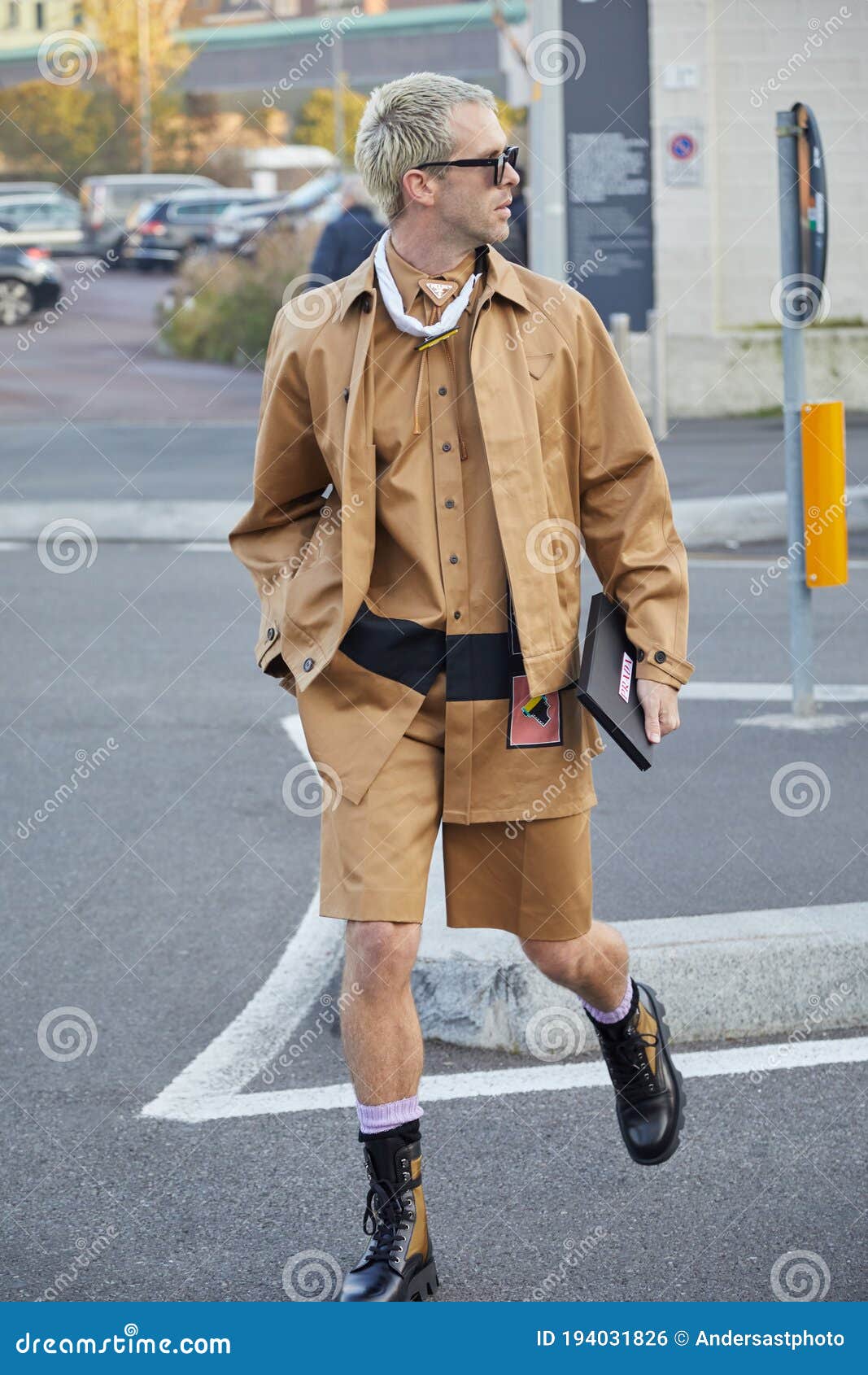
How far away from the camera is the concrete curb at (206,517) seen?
11.6m

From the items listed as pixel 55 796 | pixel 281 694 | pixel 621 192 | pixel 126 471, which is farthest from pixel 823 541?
pixel 621 192

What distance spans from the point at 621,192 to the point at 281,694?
9.99m

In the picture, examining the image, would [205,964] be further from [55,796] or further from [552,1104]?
[55,796]

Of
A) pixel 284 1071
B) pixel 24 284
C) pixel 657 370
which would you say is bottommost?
pixel 24 284

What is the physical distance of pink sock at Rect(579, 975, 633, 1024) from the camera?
3.49 m

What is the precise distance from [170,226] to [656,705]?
37.2m

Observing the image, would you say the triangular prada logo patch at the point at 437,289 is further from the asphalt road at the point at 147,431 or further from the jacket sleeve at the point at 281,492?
the asphalt road at the point at 147,431

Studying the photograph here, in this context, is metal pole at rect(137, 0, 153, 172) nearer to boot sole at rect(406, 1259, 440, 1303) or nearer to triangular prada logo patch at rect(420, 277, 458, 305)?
triangular prada logo patch at rect(420, 277, 458, 305)

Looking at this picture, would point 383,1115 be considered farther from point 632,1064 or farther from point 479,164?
point 479,164

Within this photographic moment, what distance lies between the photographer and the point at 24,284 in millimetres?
30094

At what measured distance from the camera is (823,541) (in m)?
6.73

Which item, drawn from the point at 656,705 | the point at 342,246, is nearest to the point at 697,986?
the point at 656,705

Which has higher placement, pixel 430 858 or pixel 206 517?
pixel 430 858

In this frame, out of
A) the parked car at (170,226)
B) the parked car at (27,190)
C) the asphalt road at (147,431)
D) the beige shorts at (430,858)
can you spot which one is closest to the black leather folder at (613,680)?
the beige shorts at (430,858)
